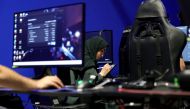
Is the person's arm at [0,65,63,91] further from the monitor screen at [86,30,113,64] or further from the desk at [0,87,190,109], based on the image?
the monitor screen at [86,30,113,64]

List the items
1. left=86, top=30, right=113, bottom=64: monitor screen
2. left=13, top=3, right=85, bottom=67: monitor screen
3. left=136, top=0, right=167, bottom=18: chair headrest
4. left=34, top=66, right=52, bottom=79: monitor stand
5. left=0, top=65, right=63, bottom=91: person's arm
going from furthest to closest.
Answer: left=86, top=30, right=113, bottom=64: monitor screen → left=136, top=0, right=167, bottom=18: chair headrest → left=34, top=66, right=52, bottom=79: monitor stand → left=13, top=3, right=85, bottom=67: monitor screen → left=0, top=65, right=63, bottom=91: person's arm

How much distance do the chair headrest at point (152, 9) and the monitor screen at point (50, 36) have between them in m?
0.53

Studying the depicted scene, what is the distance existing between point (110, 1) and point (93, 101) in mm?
3691

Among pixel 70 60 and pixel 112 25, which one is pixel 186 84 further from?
pixel 112 25

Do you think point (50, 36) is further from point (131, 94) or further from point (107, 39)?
point (107, 39)

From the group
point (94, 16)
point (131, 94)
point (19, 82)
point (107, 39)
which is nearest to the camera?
point (131, 94)

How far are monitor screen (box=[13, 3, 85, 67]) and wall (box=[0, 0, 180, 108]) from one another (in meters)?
2.58

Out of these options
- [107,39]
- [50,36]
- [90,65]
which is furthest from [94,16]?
[50,36]

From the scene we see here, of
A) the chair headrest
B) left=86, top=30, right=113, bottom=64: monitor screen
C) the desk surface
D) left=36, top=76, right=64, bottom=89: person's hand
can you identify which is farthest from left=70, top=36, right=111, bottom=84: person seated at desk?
the desk surface

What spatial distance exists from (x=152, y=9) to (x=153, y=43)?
23 centimetres

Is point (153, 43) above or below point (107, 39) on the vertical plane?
below

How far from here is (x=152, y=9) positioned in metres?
2.44

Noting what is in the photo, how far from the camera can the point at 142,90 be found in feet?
4.70

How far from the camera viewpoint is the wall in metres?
5.10
